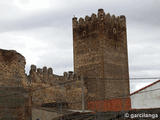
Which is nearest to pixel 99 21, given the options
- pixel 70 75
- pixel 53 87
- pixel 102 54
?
pixel 102 54

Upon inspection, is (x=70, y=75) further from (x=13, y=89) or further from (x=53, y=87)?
(x=13, y=89)

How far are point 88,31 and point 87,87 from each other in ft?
15.6

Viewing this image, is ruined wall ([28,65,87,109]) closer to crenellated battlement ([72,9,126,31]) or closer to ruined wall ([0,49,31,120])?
crenellated battlement ([72,9,126,31])

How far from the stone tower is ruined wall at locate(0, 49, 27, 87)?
11758mm

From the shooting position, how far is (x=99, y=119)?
15680mm

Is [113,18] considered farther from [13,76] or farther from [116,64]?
[13,76]

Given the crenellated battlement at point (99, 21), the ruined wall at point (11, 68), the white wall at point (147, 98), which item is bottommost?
the white wall at point (147, 98)

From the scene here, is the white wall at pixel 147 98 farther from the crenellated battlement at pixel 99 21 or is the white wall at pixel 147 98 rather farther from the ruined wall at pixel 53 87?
the crenellated battlement at pixel 99 21

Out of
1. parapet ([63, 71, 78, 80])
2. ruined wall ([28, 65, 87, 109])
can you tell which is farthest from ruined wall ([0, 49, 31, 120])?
parapet ([63, 71, 78, 80])

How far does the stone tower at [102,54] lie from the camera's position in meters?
30.6

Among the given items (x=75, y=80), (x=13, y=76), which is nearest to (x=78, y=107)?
(x=75, y=80)

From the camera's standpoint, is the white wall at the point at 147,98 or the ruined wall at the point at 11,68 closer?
the ruined wall at the point at 11,68

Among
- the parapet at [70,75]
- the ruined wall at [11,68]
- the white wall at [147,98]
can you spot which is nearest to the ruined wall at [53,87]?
the parapet at [70,75]

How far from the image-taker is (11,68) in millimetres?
19031
